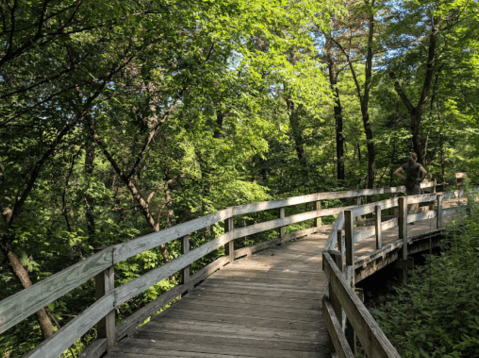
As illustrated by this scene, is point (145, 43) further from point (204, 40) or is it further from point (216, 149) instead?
point (216, 149)

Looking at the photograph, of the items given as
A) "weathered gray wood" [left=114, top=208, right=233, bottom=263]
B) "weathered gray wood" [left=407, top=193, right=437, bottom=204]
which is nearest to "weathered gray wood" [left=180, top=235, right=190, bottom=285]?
"weathered gray wood" [left=114, top=208, right=233, bottom=263]

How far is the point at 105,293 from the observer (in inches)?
133

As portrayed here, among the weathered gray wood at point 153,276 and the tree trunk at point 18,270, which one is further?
the tree trunk at point 18,270

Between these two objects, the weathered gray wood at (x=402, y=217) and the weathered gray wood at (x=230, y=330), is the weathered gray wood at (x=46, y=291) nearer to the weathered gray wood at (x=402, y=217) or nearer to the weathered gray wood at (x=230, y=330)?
the weathered gray wood at (x=230, y=330)

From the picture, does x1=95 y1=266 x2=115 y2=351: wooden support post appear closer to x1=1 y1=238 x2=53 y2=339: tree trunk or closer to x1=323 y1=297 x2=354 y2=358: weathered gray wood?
x1=323 y1=297 x2=354 y2=358: weathered gray wood

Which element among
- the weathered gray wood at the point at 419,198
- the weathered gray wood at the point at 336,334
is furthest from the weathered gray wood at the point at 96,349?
the weathered gray wood at the point at 419,198

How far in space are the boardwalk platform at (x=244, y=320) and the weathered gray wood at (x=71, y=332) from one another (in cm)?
51

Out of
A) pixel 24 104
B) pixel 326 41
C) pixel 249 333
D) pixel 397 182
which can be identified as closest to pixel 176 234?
pixel 249 333

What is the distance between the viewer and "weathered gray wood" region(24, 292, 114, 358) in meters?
2.42

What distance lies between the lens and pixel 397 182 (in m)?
21.3

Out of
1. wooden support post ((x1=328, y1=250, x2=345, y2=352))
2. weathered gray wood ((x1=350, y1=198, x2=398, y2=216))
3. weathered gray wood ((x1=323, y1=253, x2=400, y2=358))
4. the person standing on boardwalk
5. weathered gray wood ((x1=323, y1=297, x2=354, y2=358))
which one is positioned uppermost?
the person standing on boardwalk

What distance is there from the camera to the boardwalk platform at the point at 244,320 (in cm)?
354

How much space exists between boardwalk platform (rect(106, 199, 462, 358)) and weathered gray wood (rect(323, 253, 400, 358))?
1.03 metres

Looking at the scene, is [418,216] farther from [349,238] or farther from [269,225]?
[349,238]
